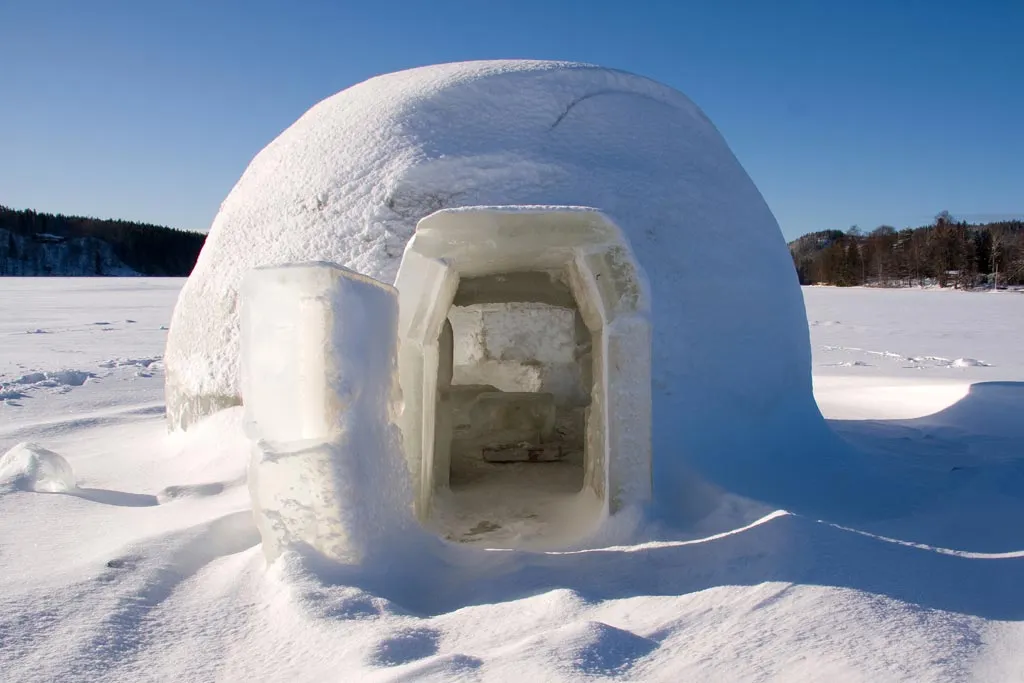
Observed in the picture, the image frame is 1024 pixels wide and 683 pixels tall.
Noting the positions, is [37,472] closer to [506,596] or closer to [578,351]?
[506,596]

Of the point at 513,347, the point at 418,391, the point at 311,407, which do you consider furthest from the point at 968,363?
the point at 311,407

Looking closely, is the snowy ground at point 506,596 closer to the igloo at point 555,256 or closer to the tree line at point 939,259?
the igloo at point 555,256

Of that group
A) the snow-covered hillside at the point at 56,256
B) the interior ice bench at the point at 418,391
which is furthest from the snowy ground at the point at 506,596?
the snow-covered hillside at the point at 56,256

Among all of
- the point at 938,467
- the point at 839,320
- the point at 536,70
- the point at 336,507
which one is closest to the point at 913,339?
the point at 839,320

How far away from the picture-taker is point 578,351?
5797 millimetres

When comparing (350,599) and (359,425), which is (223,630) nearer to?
(350,599)

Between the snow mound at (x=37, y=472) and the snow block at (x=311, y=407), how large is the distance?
5.84 ft

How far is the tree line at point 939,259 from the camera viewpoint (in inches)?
1297

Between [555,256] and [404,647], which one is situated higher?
[555,256]

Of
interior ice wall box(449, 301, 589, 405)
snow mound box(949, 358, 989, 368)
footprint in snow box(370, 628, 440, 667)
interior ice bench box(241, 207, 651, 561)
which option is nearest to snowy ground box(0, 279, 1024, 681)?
footprint in snow box(370, 628, 440, 667)

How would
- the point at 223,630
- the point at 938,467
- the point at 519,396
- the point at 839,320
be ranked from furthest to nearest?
the point at 839,320, the point at 519,396, the point at 938,467, the point at 223,630

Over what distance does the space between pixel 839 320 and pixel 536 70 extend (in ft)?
60.2

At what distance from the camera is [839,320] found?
20.2 m

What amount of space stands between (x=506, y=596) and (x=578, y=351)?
338 centimetres
